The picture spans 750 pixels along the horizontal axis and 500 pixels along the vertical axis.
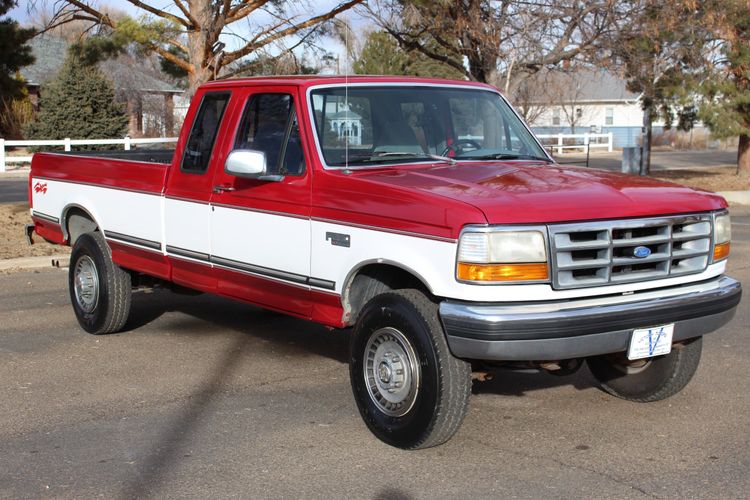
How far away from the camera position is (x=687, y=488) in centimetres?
474

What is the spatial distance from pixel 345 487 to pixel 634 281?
73.3 inches

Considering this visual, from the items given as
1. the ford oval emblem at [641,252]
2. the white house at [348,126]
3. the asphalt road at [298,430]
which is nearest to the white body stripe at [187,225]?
the asphalt road at [298,430]

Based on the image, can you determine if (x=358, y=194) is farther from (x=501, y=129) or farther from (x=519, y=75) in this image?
(x=519, y=75)

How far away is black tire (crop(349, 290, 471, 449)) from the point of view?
16.4 ft

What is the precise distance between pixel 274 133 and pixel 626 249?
2428mm

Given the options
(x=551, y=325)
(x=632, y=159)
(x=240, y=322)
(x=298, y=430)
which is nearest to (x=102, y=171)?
(x=240, y=322)

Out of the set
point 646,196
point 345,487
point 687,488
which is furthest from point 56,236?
point 687,488

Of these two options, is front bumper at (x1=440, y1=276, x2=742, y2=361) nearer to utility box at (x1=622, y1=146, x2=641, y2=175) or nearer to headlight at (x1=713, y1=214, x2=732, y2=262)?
headlight at (x1=713, y1=214, x2=732, y2=262)

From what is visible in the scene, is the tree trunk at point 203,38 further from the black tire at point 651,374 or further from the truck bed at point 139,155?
the black tire at point 651,374

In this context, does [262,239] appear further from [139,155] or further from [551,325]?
[139,155]

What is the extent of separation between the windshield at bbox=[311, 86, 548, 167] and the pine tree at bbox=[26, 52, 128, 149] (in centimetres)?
2997

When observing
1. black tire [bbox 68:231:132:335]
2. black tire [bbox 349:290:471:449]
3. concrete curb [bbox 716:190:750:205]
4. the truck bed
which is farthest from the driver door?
concrete curb [bbox 716:190:750:205]

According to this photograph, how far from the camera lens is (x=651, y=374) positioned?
20.2 ft

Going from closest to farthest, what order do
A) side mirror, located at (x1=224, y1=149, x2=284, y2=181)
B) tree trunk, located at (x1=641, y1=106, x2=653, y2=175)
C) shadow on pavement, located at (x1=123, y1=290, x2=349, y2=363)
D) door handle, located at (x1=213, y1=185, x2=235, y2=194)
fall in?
side mirror, located at (x1=224, y1=149, x2=284, y2=181) < door handle, located at (x1=213, y1=185, x2=235, y2=194) < shadow on pavement, located at (x1=123, y1=290, x2=349, y2=363) < tree trunk, located at (x1=641, y1=106, x2=653, y2=175)
